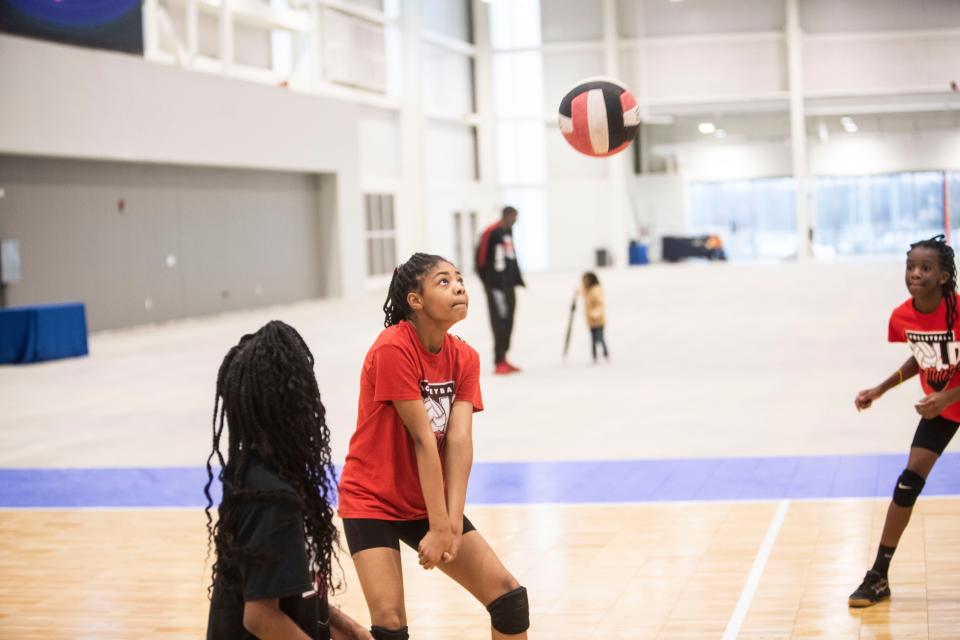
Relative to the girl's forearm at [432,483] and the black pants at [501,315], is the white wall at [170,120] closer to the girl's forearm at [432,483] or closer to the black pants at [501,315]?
the black pants at [501,315]

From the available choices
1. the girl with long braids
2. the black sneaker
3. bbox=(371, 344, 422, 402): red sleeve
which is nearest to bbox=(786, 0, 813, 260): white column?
the black sneaker

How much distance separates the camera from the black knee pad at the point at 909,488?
5.35m

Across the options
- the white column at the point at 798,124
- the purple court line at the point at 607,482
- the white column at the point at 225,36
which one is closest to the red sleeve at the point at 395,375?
the purple court line at the point at 607,482

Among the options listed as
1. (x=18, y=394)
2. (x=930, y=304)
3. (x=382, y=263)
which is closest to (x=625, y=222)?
(x=382, y=263)

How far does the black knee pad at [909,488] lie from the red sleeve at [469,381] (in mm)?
2326

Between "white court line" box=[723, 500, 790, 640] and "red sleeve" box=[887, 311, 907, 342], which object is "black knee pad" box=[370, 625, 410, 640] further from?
"red sleeve" box=[887, 311, 907, 342]

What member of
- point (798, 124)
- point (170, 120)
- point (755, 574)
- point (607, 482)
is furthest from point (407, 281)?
point (798, 124)

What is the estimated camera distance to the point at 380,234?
36031mm

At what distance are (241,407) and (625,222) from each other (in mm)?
43663

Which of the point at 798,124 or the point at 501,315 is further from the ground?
the point at 798,124

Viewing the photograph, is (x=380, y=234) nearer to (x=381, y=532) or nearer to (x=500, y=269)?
(x=500, y=269)

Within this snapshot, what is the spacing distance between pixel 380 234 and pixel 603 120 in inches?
1107

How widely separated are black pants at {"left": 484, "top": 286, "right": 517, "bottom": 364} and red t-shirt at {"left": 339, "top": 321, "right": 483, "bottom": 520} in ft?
34.8

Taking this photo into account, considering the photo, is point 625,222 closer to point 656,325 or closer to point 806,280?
point 806,280
